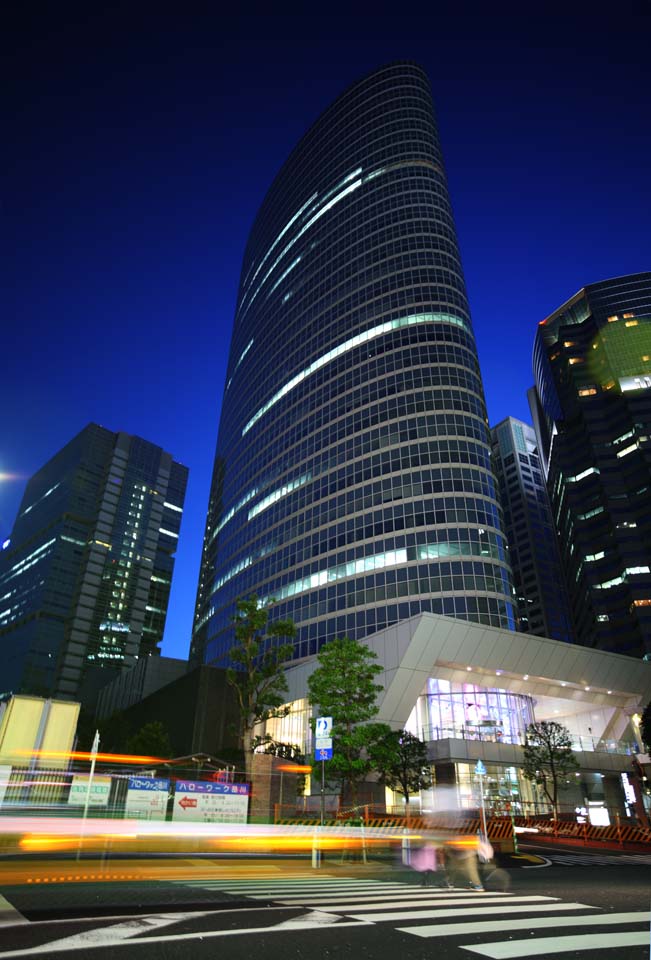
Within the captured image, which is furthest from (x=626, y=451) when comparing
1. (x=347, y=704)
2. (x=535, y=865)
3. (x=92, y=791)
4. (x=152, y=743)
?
(x=92, y=791)

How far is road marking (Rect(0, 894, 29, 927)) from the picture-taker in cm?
634

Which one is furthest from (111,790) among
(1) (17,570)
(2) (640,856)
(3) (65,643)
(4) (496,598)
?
(1) (17,570)

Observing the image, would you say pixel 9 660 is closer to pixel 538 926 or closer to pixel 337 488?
pixel 337 488

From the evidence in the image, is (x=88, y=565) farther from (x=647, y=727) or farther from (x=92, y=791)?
(x=92, y=791)

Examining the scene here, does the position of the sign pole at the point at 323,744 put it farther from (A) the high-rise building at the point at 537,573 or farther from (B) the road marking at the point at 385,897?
(A) the high-rise building at the point at 537,573

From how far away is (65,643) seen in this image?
143 m

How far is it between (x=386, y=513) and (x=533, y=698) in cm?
2856

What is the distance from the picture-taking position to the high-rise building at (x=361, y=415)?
70375 millimetres

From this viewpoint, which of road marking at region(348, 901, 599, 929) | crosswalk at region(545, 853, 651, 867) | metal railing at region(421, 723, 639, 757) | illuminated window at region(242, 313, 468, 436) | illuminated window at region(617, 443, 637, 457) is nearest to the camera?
road marking at region(348, 901, 599, 929)

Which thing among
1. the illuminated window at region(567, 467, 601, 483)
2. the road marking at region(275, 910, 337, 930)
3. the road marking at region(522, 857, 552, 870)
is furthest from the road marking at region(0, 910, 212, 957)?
the illuminated window at region(567, 467, 601, 483)

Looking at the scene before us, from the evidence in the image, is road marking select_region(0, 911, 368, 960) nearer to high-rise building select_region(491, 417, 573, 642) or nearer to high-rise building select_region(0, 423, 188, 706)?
high-rise building select_region(0, 423, 188, 706)

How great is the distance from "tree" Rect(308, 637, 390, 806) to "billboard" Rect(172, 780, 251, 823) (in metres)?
15.1

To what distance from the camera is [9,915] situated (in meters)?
6.82

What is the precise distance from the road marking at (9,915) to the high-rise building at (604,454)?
4909 inches
